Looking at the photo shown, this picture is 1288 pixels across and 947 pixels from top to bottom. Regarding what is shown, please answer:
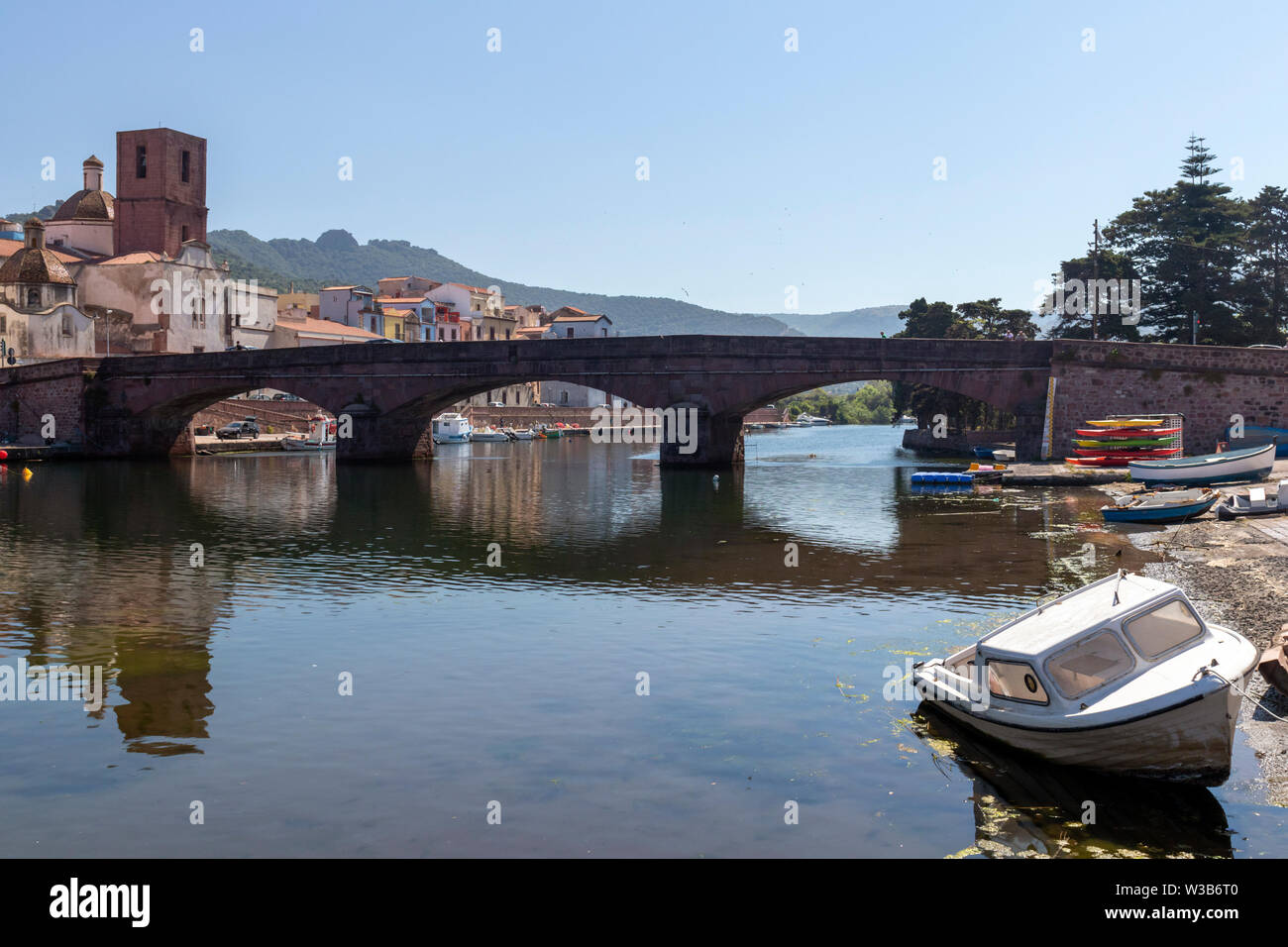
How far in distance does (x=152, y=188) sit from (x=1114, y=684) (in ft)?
317

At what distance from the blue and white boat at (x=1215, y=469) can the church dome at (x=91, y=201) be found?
87461 mm

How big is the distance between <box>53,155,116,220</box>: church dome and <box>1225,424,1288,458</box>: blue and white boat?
289ft

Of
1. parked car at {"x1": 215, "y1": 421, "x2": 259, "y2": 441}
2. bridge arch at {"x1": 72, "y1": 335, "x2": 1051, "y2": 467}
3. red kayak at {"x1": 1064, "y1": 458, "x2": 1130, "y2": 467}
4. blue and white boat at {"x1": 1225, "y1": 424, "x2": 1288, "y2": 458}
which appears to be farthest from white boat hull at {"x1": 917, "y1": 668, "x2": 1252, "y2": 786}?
parked car at {"x1": 215, "y1": 421, "x2": 259, "y2": 441}

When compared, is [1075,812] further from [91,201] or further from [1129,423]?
[91,201]

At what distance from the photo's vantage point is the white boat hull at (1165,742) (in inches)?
482

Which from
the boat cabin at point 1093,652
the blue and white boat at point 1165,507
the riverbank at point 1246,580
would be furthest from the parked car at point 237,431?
the boat cabin at point 1093,652

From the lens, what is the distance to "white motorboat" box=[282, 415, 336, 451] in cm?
9038

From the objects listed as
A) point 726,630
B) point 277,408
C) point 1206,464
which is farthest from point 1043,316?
point 726,630

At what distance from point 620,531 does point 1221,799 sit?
26.3 meters

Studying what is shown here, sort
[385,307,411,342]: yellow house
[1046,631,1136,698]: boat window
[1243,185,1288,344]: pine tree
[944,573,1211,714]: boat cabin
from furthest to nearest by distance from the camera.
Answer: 1. [385,307,411,342]: yellow house
2. [1243,185,1288,344]: pine tree
3. [1046,631,1136,698]: boat window
4. [944,573,1211,714]: boat cabin

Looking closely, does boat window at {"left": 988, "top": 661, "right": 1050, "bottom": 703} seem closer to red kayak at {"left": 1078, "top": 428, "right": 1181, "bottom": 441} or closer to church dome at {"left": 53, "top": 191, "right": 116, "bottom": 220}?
red kayak at {"left": 1078, "top": 428, "right": 1181, "bottom": 441}

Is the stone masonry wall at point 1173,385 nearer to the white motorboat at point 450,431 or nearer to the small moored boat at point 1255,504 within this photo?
the small moored boat at point 1255,504

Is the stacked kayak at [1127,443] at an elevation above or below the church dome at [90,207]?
below

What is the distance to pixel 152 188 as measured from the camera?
93.5 meters
